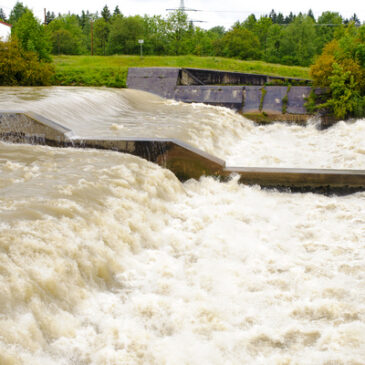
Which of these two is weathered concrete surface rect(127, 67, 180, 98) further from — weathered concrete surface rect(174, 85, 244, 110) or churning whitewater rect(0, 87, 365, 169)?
churning whitewater rect(0, 87, 365, 169)

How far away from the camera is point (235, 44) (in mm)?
42906

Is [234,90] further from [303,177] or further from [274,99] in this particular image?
[303,177]

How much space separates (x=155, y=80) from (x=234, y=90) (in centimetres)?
399

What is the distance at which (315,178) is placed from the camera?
802 cm

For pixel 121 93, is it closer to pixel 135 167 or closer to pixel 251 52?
pixel 135 167

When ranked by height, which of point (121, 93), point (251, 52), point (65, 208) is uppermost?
point (251, 52)

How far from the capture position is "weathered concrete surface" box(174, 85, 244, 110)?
17375mm

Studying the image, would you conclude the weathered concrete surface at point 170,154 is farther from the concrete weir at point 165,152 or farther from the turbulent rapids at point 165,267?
the turbulent rapids at point 165,267

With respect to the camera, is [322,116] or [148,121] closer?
[148,121]

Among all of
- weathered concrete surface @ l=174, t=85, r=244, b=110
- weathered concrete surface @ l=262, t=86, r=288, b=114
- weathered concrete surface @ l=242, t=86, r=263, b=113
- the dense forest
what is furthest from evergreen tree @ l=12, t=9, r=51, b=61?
weathered concrete surface @ l=262, t=86, r=288, b=114

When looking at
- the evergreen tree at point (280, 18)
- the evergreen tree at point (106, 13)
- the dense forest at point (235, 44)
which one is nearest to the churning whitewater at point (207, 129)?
the dense forest at point (235, 44)

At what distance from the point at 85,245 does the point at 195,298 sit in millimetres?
1358

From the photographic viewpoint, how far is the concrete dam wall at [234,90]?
1677cm

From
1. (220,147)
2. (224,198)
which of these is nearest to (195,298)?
(224,198)
